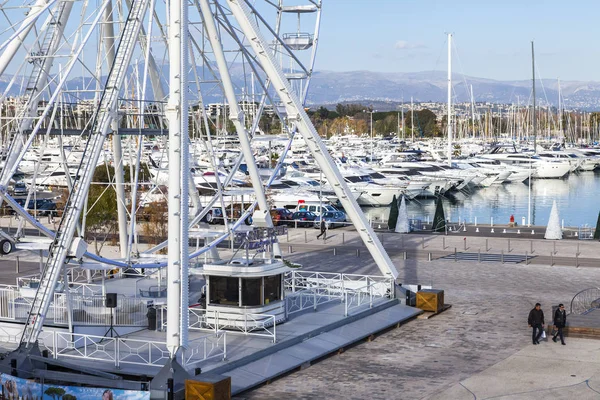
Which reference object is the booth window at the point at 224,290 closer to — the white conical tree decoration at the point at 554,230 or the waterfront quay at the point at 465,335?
the waterfront quay at the point at 465,335

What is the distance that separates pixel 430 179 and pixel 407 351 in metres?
91.7

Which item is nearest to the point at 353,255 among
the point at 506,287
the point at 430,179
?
the point at 506,287

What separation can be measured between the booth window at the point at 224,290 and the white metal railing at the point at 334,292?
3.77m

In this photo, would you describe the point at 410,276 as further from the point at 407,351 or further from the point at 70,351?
the point at 70,351

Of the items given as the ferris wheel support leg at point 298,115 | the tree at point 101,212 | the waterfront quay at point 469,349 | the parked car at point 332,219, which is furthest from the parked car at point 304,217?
the ferris wheel support leg at point 298,115

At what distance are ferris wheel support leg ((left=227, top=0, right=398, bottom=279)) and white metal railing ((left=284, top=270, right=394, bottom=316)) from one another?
0.90 meters

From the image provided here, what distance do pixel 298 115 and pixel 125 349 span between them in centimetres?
1281

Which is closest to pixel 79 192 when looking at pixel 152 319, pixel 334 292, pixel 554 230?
pixel 152 319

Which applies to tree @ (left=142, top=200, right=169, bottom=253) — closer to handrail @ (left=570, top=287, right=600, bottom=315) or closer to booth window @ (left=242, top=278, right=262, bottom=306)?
handrail @ (left=570, top=287, right=600, bottom=315)

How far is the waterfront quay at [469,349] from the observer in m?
31.1

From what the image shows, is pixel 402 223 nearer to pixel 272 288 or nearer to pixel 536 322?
pixel 536 322

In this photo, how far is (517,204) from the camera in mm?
125562

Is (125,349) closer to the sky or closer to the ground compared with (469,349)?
closer to the sky

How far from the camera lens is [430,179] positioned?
127m
